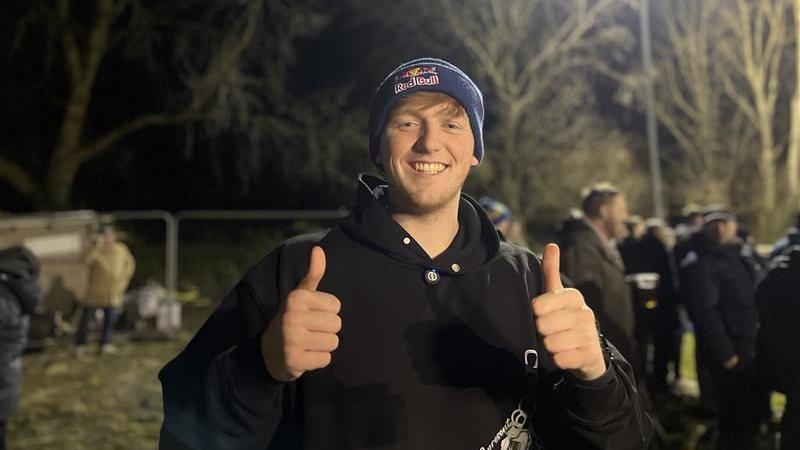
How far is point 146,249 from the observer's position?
13.2 m

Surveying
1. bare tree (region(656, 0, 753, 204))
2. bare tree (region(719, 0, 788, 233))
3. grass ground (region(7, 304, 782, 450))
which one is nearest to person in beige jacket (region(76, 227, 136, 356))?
grass ground (region(7, 304, 782, 450))

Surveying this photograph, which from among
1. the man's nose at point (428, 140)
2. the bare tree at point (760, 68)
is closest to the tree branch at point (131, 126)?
the man's nose at point (428, 140)

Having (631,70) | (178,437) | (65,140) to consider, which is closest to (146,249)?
(65,140)

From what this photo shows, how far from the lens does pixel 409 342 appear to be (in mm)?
1546

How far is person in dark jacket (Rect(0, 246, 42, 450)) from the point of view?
3854 millimetres

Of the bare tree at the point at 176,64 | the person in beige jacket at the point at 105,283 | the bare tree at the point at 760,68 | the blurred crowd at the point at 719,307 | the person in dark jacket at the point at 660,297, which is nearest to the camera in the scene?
the blurred crowd at the point at 719,307

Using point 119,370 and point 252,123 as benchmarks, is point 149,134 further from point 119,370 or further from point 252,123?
point 119,370

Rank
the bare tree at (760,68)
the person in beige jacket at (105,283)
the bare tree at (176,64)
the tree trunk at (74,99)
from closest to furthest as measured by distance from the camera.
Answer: the person in beige jacket at (105,283) → the tree trunk at (74,99) → the bare tree at (176,64) → the bare tree at (760,68)

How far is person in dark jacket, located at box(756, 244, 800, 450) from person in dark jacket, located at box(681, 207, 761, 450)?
1006 millimetres

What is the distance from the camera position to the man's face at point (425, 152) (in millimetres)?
1678

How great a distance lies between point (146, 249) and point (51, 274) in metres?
3.95

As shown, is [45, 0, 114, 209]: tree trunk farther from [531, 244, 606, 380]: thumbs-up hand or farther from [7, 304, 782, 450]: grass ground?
[531, 244, 606, 380]: thumbs-up hand

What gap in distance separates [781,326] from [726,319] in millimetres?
1521

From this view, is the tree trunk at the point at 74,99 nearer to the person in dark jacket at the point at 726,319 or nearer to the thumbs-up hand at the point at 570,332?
the person in dark jacket at the point at 726,319
